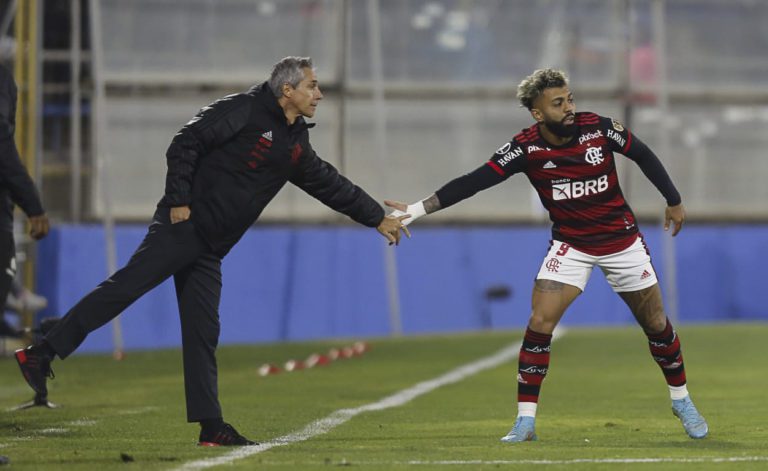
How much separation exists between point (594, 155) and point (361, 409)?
114 inches

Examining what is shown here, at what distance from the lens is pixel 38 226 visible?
10008mm

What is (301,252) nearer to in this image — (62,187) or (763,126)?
(62,187)

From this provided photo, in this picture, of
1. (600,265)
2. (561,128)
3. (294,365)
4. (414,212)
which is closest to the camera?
(561,128)

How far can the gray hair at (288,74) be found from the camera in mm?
7891

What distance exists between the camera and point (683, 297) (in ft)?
77.9

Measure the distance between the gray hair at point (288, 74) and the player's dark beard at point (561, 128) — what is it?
129 cm

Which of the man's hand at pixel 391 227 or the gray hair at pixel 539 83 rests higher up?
the gray hair at pixel 539 83

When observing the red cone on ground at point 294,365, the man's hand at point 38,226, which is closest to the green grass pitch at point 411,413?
the red cone on ground at point 294,365

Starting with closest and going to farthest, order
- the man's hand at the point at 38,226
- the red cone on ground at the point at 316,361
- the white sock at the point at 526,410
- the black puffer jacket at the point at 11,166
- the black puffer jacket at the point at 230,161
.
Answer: the black puffer jacket at the point at 230,161, the white sock at the point at 526,410, the black puffer jacket at the point at 11,166, the man's hand at the point at 38,226, the red cone on ground at the point at 316,361

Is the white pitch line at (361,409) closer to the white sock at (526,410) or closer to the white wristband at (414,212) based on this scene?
the white sock at (526,410)

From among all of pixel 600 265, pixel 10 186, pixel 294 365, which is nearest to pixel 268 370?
pixel 294 365

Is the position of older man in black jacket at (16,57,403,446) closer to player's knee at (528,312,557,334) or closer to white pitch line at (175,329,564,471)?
white pitch line at (175,329,564,471)

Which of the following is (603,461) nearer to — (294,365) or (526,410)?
(526,410)

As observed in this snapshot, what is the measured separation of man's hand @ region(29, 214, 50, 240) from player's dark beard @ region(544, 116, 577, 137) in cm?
355
